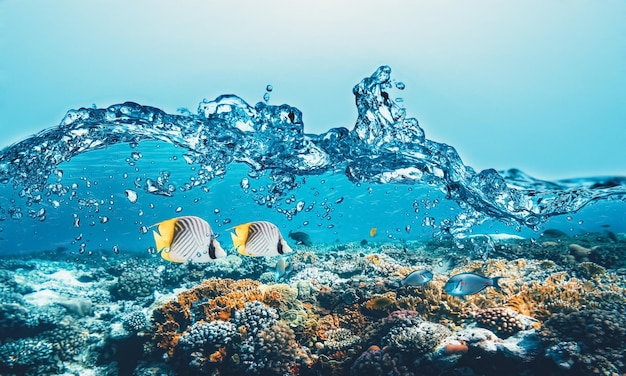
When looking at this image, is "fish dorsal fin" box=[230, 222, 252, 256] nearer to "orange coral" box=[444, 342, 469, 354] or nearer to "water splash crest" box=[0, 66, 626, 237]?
"orange coral" box=[444, 342, 469, 354]

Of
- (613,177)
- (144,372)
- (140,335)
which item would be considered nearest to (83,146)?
(140,335)

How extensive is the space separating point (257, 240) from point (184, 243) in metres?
0.73

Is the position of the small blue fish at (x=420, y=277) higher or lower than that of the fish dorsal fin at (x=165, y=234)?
higher

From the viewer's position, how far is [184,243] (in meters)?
3.04

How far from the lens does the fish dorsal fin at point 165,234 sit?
116 inches

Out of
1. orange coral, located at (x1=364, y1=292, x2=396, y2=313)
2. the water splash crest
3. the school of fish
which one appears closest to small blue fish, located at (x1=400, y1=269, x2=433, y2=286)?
orange coral, located at (x1=364, y1=292, x2=396, y2=313)

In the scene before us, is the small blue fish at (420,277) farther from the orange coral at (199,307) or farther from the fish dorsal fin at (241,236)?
the fish dorsal fin at (241,236)

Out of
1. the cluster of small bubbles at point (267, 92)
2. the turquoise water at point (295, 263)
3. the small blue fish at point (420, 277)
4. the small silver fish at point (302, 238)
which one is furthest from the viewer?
the cluster of small bubbles at point (267, 92)

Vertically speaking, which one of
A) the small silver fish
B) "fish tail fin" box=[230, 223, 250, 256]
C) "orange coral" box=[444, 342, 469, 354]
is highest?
the small silver fish

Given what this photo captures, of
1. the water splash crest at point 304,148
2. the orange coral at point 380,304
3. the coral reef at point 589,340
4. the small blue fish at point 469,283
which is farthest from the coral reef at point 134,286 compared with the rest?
the coral reef at point 589,340

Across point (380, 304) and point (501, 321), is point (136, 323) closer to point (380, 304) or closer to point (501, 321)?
point (380, 304)

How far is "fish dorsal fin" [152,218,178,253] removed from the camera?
2936 mm

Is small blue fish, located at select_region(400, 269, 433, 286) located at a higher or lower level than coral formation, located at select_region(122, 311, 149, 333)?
higher

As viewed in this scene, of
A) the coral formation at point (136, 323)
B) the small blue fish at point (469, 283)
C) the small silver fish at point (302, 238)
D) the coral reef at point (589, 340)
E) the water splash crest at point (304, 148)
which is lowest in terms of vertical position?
the coral formation at point (136, 323)
